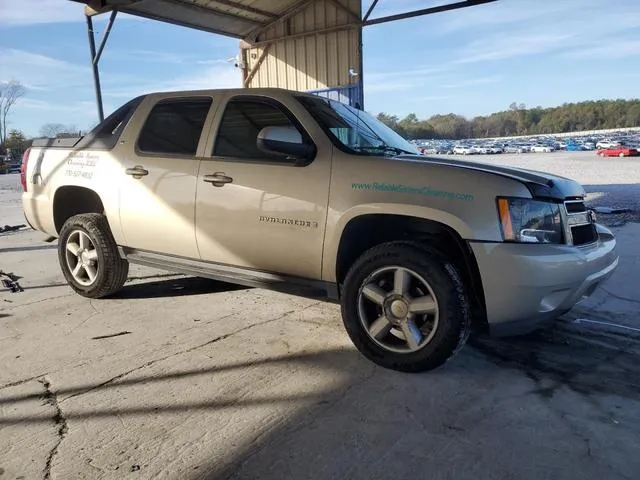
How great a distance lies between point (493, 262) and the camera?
3084mm

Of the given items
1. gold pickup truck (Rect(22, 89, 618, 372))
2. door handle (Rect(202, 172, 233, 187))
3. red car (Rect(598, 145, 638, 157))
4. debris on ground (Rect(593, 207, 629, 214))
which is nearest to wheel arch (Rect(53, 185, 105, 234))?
gold pickup truck (Rect(22, 89, 618, 372))

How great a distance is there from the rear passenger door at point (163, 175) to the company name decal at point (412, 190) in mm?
1480

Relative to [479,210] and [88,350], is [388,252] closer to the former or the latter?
[479,210]

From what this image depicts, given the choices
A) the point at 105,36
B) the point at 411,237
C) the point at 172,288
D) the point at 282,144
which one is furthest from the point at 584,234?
the point at 105,36

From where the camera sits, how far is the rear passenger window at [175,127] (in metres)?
4.32

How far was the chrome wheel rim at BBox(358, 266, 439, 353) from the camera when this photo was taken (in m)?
3.30

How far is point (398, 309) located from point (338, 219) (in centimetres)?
71

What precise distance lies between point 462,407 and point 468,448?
0.43 m

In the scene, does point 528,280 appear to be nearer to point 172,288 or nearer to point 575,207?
point 575,207

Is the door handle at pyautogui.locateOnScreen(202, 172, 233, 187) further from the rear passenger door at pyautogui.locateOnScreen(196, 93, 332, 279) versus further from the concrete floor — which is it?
the concrete floor

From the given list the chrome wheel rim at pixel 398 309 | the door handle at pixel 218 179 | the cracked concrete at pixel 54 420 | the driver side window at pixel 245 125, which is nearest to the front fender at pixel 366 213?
the chrome wheel rim at pixel 398 309

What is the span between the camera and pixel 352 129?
407cm

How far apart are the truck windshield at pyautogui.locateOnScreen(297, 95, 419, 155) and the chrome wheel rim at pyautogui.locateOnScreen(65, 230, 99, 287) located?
250cm

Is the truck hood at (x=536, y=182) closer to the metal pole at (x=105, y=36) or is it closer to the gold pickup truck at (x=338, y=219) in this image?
the gold pickup truck at (x=338, y=219)
